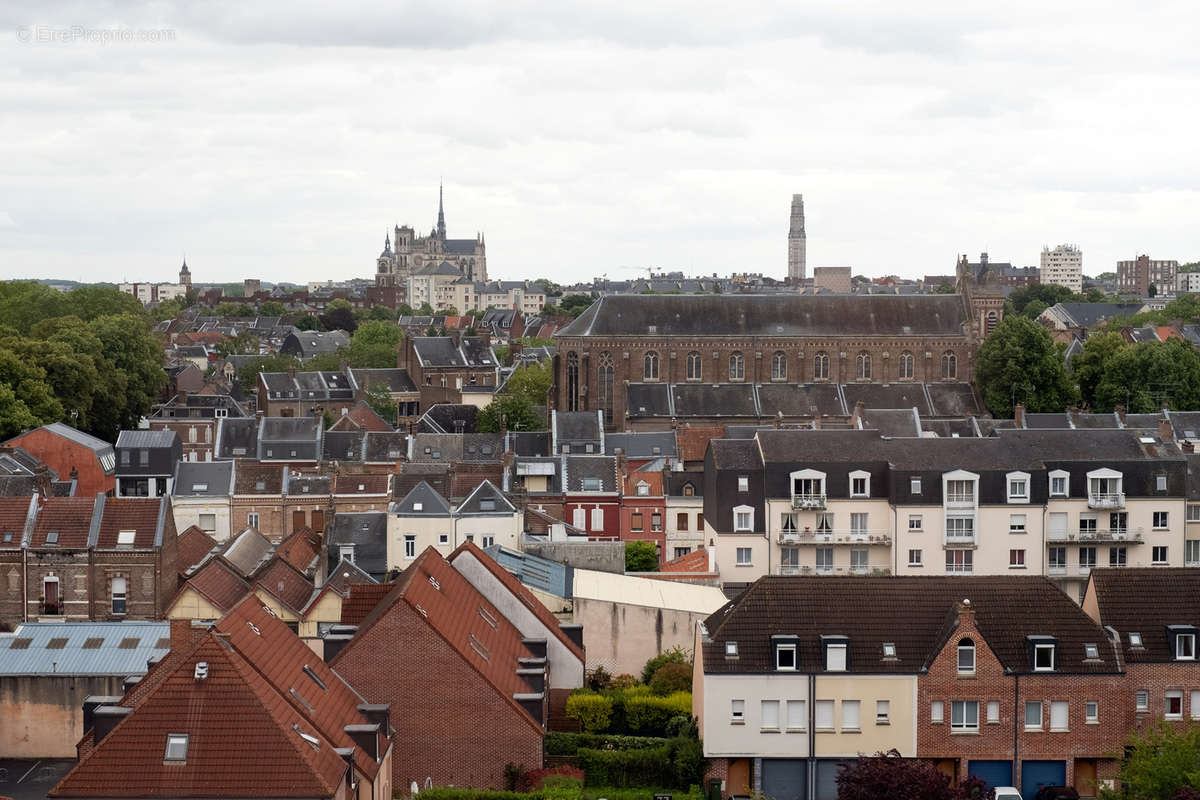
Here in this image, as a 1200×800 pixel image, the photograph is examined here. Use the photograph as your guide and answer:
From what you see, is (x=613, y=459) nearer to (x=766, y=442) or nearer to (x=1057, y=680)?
(x=766, y=442)

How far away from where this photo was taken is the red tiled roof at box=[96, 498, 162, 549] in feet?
171

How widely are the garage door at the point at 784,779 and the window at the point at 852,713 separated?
155 centimetres

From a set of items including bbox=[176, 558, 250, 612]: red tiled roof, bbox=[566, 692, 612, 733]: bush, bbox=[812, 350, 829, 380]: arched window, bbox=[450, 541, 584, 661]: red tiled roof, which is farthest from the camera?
bbox=[812, 350, 829, 380]: arched window

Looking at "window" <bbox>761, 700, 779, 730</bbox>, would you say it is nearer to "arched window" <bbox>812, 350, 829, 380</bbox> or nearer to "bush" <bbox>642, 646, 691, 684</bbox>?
"bush" <bbox>642, 646, 691, 684</bbox>

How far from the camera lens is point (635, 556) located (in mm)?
68562

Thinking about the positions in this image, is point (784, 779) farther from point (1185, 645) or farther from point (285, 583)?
point (285, 583)

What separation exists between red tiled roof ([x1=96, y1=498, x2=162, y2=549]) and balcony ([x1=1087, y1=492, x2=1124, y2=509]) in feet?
120

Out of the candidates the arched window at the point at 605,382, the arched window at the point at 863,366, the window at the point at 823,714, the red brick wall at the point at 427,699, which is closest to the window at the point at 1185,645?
the window at the point at 823,714

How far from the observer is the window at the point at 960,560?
207 ft

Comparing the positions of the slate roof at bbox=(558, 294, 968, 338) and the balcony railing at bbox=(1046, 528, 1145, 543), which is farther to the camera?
the slate roof at bbox=(558, 294, 968, 338)

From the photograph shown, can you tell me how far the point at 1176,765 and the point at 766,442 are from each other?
106ft

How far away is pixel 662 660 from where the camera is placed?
47906 mm

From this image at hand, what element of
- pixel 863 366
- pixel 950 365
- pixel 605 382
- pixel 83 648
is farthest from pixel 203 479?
pixel 950 365

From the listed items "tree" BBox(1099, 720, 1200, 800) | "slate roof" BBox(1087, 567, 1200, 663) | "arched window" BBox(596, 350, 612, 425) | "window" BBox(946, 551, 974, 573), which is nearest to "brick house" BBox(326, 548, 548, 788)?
"tree" BBox(1099, 720, 1200, 800)
